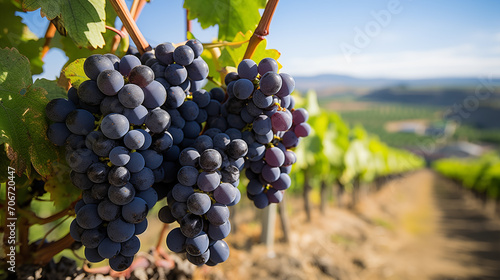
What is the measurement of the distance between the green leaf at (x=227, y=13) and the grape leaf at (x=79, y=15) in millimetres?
305

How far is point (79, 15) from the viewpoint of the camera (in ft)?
2.57

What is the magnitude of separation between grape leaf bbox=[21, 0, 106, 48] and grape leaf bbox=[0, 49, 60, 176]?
13cm

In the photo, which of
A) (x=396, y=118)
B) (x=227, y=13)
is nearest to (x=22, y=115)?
(x=227, y=13)

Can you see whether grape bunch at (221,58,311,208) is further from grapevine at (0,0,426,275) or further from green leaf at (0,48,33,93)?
green leaf at (0,48,33,93)

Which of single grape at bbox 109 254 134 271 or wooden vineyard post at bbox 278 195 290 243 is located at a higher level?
single grape at bbox 109 254 134 271

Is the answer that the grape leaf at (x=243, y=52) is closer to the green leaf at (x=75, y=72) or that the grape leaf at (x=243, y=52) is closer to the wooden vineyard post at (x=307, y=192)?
the green leaf at (x=75, y=72)

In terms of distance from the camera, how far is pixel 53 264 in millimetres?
968

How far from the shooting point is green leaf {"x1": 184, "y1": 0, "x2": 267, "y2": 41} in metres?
1.02

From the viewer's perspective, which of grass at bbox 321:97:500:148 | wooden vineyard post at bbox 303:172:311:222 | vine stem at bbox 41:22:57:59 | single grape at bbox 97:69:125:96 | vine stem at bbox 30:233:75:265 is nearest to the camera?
single grape at bbox 97:69:125:96

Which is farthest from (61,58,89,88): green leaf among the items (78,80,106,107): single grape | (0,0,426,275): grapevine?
(78,80,106,107): single grape

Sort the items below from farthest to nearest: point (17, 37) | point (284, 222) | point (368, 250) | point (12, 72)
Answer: point (368, 250) → point (284, 222) → point (17, 37) → point (12, 72)

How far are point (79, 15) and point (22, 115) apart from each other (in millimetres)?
A: 277

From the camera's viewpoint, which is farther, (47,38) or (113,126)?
(47,38)

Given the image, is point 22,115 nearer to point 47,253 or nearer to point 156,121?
point 156,121
